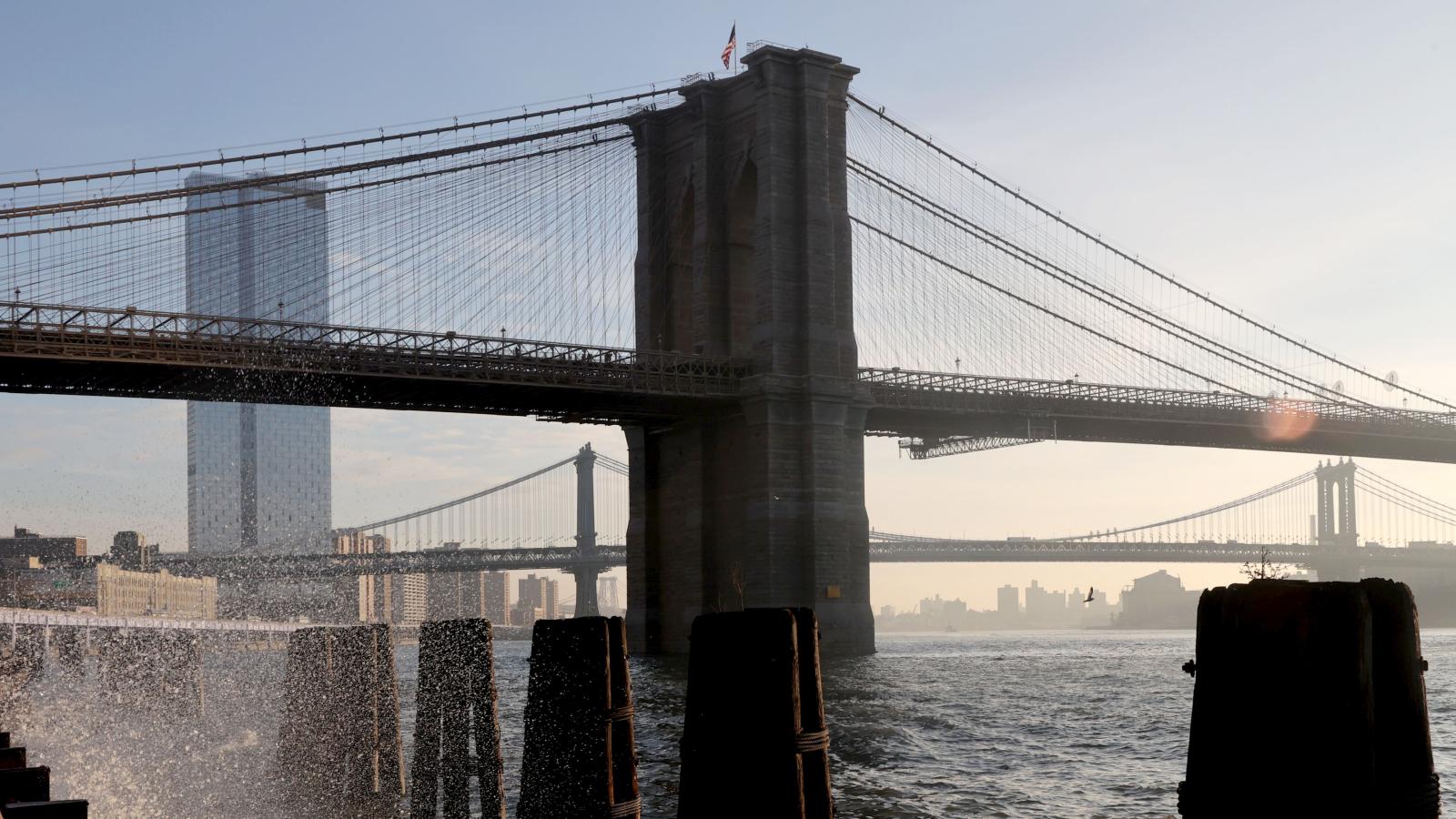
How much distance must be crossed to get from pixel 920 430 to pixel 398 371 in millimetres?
25451

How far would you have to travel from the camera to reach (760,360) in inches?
2296

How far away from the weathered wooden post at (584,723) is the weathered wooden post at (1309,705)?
614cm

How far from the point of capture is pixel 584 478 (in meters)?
133

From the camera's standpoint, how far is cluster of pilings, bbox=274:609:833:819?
24.9 feet

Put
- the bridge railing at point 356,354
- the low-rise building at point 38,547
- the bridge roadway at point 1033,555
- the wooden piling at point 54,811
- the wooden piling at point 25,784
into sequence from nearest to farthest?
the wooden piling at point 54,811
the wooden piling at point 25,784
the bridge railing at point 356,354
the bridge roadway at point 1033,555
the low-rise building at point 38,547

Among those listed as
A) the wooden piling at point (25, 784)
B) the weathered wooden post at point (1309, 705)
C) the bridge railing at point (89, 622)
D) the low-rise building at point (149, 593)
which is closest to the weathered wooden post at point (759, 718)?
the weathered wooden post at point (1309, 705)

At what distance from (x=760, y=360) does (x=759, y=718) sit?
5082cm

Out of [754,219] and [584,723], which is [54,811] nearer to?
[584,723]

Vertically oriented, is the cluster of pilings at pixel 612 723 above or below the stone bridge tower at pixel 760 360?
below

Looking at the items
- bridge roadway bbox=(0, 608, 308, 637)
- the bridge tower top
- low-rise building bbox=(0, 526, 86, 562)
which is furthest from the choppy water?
low-rise building bbox=(0, 526, 86, 562)

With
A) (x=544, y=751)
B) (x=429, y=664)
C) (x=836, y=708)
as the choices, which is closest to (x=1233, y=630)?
(x=544, y=751)

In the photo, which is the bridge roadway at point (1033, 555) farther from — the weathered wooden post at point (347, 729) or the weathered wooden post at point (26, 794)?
the weathered wooden post at point (26, 794)

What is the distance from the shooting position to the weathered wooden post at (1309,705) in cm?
508

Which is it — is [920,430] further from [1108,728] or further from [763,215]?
[1108,728]
